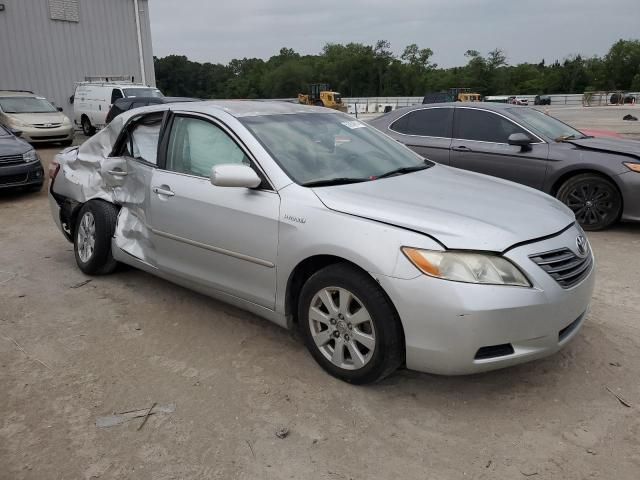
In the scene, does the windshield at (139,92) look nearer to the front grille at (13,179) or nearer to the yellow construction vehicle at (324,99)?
the front grille at (13,179)

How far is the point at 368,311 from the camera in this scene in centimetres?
281

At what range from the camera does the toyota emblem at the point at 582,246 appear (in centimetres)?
301

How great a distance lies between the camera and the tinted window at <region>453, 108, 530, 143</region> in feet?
22.2

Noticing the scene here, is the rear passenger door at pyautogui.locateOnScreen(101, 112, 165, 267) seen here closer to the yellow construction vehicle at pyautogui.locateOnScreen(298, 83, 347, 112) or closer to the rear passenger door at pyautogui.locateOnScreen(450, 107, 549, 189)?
the rear passenger door at pyautogui.locateOnScreen(450, 107, 549, 189)

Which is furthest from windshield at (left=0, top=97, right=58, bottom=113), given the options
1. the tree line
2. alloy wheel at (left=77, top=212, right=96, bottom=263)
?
the tree line

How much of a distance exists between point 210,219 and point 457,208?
1573 millimetres

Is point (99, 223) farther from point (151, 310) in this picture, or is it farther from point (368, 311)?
point (368, 311)

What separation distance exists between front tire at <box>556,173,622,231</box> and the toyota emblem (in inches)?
137

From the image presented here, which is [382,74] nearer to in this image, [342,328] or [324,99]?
[324,99]

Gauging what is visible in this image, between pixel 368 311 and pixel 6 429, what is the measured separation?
194 centimetres

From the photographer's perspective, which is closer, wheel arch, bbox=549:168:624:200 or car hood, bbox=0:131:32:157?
wheel arch, bbox=549:168:624:200

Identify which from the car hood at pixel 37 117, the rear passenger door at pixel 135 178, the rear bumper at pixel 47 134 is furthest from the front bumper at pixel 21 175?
the car hood at pixel 37 117

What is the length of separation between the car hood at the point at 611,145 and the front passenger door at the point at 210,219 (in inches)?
185

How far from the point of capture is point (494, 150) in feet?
22.2
